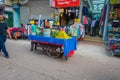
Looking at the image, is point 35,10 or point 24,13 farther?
point 24,13

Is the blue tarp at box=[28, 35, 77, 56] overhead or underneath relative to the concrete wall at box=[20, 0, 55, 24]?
underneath

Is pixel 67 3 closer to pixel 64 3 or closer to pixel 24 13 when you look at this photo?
pixel 64 3

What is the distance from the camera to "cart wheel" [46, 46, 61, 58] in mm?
6051

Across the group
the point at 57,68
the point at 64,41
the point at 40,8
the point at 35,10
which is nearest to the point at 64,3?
the point at 40,8

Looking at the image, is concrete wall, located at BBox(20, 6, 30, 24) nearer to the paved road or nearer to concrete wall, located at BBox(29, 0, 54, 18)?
concrete wall, located at BBox(29, 0, 54, 18)

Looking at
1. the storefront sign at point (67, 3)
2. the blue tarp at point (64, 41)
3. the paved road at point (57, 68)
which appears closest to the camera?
the paved road at point (57, 68)

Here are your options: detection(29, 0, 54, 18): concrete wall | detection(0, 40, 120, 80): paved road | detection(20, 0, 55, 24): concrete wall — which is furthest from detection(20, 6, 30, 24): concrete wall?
detection(0, 40, 120, 80): paved road

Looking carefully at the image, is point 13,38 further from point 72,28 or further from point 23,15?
point 72,28

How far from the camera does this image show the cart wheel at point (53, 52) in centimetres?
605

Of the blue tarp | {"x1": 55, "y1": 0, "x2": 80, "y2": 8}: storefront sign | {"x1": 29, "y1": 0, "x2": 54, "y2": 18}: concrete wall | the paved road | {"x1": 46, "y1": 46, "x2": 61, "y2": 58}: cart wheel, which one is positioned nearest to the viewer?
the paved road

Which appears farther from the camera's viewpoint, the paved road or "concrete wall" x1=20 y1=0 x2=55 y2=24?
"concrete wall" x1=20 y1=0 x2=55 y2=24

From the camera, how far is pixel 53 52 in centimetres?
618

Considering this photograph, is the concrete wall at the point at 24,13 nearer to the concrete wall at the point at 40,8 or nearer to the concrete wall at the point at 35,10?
the concrete wall at the point at 35,10

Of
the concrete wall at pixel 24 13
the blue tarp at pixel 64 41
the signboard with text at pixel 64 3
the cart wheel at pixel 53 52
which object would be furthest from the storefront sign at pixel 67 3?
the cart wheel at pixel 53 52
